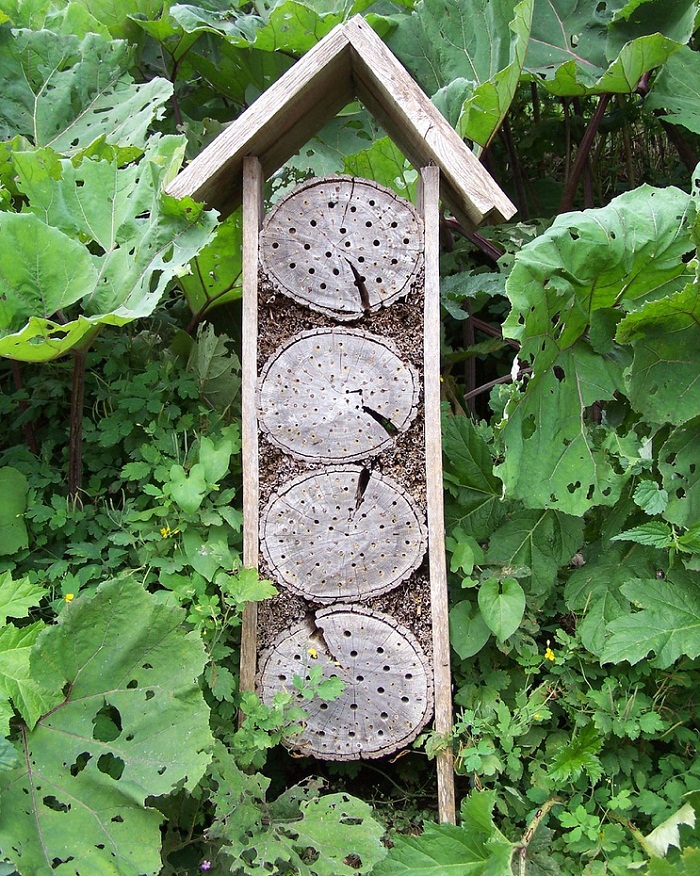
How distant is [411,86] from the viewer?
2344 mm

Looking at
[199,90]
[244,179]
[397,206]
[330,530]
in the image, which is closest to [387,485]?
[330,530]

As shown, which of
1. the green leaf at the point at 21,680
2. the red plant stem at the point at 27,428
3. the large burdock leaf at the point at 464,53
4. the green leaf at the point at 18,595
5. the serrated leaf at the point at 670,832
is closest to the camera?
the green leaf at the point at 21,680

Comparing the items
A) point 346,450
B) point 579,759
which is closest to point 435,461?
point 346,450

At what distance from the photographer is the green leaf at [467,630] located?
2520 mm

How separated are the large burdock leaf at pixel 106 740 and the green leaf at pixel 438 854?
1.94 ft

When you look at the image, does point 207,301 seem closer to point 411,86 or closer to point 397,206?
point 397,206

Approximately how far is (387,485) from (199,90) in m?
2.32

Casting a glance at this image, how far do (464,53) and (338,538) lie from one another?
2.01 meters

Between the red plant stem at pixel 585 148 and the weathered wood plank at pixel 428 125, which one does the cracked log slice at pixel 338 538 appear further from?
the red plant stem at pixel 585 148

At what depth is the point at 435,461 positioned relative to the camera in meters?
2.45

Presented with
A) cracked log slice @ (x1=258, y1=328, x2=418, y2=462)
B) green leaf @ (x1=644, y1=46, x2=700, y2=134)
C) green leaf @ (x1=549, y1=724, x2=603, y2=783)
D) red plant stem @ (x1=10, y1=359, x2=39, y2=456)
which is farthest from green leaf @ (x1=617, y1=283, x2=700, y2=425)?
red plant stem @ (x1=10, y1=359, x2=39, y2=456)

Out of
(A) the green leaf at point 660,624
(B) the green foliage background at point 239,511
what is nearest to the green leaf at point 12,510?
(B) the green foliage background at point 239,511

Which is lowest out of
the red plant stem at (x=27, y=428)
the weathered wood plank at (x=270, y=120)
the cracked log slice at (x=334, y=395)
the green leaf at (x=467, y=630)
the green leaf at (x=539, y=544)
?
the green leaf at (x=539, y=544)

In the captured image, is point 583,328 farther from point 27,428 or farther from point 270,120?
point 27,428
